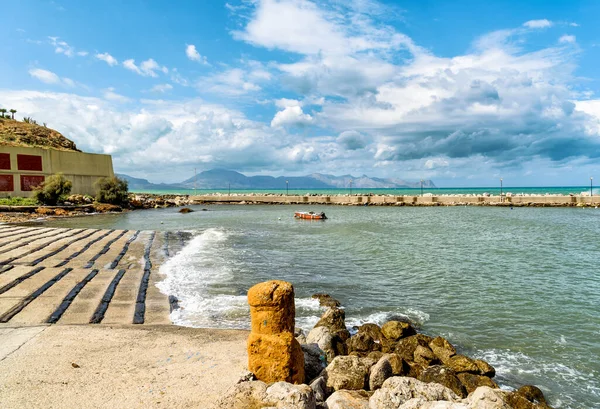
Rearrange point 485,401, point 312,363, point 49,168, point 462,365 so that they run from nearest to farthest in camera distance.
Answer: point 485,401
point 312,363
point 462,365
point 49,168

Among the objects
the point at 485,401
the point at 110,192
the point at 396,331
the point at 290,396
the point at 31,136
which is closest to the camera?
the point at 290,396

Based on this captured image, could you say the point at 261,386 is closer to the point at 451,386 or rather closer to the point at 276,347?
the point at 276,347

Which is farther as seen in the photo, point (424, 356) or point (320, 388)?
point (424, 356)

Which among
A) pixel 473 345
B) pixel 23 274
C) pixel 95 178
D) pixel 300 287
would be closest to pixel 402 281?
pixel 300 287

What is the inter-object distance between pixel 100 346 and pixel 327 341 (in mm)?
4917

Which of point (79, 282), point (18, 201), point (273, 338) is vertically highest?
point (18, 201)

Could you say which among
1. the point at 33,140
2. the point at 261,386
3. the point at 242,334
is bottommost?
the point at 242,334

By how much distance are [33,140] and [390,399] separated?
78.8 meters

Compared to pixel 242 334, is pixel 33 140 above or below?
above

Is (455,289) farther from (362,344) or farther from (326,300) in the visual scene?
(362,344)

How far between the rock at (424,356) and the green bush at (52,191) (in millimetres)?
54365

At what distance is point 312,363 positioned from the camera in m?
7.46

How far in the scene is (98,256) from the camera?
20.0 metres

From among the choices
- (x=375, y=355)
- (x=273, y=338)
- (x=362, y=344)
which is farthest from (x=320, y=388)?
(x=362, y=344)
